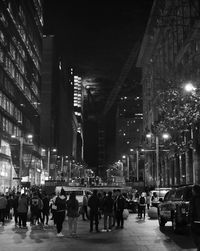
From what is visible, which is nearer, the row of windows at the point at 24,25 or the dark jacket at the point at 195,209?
the dark jacket at the point at 195,209

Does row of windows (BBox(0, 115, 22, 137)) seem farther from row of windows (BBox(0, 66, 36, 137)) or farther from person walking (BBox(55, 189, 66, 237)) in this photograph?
person walking (BBox(55, 189, 66, 237))

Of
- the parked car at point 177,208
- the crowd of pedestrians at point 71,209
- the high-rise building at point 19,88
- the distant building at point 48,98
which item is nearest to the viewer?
the parked car at point 177,208

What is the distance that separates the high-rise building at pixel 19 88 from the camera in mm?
66750

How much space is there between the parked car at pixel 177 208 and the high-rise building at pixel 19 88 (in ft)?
104

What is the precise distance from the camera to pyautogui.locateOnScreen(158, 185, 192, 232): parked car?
17156mm

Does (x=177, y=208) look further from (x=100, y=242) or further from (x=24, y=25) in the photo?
(x=24, y=25)

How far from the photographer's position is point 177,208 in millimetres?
17672

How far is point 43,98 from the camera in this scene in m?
140

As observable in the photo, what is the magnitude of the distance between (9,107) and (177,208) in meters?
57.9

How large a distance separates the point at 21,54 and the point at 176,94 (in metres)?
60.9

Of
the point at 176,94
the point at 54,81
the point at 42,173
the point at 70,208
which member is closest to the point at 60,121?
the point at 54,81

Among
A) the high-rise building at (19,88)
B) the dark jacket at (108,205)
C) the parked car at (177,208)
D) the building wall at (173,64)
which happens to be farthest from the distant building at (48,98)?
the parked car at (177,208)

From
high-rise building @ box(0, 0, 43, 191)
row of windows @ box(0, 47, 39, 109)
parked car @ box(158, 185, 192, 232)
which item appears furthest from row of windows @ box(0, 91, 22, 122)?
Answer: parked car @ box(158, 185, 192, 232)

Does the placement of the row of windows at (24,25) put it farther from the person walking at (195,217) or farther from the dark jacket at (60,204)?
the person walking at (195,217)
